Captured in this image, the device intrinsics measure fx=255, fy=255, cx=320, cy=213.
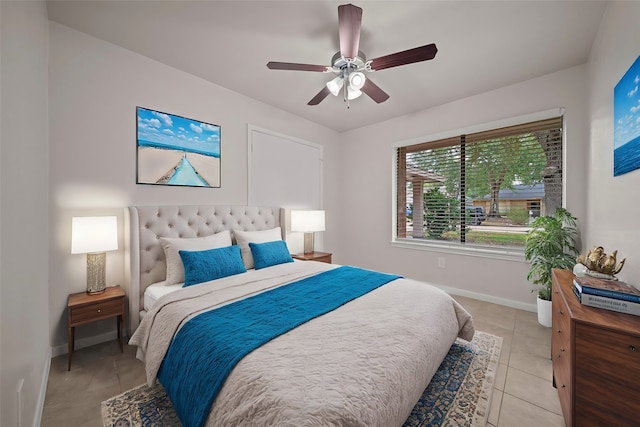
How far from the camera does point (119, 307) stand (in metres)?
2.08

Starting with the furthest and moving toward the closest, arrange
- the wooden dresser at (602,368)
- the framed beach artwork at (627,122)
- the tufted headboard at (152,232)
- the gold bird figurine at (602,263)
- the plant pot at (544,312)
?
the plant pot at (544,312) → the tufted headboard at (152,232) → the gold bird figurine at (602,263) → the framed beach artwork at (627,122) → the wooden dresser at (602,368)

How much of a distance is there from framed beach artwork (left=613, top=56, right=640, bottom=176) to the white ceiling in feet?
2.66

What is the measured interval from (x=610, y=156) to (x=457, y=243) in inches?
76.6

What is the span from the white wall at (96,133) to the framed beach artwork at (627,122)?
11.1 feet

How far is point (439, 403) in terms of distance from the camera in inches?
61.9

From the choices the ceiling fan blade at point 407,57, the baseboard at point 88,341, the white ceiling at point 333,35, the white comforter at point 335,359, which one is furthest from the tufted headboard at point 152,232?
the ceiling fan blade at point 407,57

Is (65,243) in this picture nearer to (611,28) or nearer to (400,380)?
(400,380)

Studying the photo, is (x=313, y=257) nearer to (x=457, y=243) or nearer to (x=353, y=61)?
(x=457, y=243)

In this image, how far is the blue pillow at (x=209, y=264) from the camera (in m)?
2.18

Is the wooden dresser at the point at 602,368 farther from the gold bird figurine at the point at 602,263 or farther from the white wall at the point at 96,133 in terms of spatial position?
the white wall at the point at 96,133

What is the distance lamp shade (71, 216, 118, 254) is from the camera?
195 centimetres

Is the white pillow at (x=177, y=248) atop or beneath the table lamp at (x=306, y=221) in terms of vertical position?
beneath

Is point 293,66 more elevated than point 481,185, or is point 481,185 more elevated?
point 293,66

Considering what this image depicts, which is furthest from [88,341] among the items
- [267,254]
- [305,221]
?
[305,221]
